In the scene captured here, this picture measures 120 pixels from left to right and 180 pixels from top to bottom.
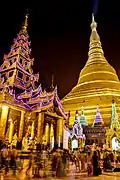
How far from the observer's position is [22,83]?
2128 cm

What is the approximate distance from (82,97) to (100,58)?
35.3 feet

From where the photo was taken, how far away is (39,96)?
18.8 metres

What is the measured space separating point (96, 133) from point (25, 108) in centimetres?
1112

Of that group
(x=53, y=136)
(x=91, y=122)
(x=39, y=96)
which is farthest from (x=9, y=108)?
(x=91, y=122)

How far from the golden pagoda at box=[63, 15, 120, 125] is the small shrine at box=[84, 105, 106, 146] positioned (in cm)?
173

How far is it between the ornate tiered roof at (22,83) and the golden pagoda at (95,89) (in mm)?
9977


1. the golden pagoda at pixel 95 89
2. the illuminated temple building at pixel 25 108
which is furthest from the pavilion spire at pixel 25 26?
the golden pagoda at pixel 95 89

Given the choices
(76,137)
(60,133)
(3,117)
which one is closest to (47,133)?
(60,133)

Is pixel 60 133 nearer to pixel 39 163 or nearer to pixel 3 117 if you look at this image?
pixel 3 117

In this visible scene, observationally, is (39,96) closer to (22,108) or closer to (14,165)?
(22,108)

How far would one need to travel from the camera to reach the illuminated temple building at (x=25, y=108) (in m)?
16.6

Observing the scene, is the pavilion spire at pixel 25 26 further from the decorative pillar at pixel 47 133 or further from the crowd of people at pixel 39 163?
the crowd of people at pixel 39 163

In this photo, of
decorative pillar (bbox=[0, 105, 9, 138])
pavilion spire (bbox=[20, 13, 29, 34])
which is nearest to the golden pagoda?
pavilion spire (bbox=[20, 13, 29, 34])

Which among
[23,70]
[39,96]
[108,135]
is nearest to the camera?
[39,96]
